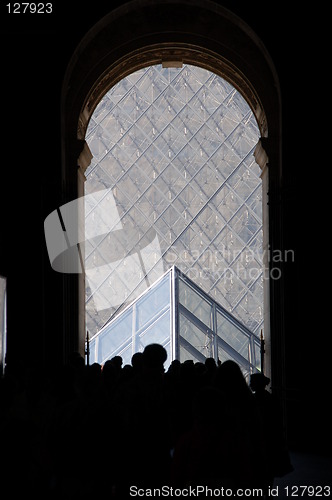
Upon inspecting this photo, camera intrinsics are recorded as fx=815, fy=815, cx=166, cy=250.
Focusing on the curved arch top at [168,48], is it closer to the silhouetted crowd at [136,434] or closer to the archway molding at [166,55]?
the archway molding at [166,55]

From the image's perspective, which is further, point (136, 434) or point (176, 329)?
point (176, 329)

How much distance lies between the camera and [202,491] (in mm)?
3260

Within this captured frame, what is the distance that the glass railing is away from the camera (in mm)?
22672

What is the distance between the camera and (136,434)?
4383 millimetres

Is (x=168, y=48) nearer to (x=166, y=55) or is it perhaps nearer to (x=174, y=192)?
(x=166, y=55)

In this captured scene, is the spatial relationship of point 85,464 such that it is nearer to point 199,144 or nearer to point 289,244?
point 289,244

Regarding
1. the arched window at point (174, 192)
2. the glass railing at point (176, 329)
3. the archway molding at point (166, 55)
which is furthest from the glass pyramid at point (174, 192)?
the archway molding at point (166, 55)

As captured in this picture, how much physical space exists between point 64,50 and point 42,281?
2.69 meters

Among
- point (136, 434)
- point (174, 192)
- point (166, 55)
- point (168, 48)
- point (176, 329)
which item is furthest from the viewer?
point (174, 192)

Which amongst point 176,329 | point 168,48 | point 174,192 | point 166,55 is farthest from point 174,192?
point 168,48

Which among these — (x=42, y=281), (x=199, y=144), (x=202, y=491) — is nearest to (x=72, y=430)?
(x=202, y=491)

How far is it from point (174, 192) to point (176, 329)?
19312 mm

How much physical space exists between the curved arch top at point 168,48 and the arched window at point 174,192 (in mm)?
29752

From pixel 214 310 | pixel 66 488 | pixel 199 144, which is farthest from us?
pixel 199 144
